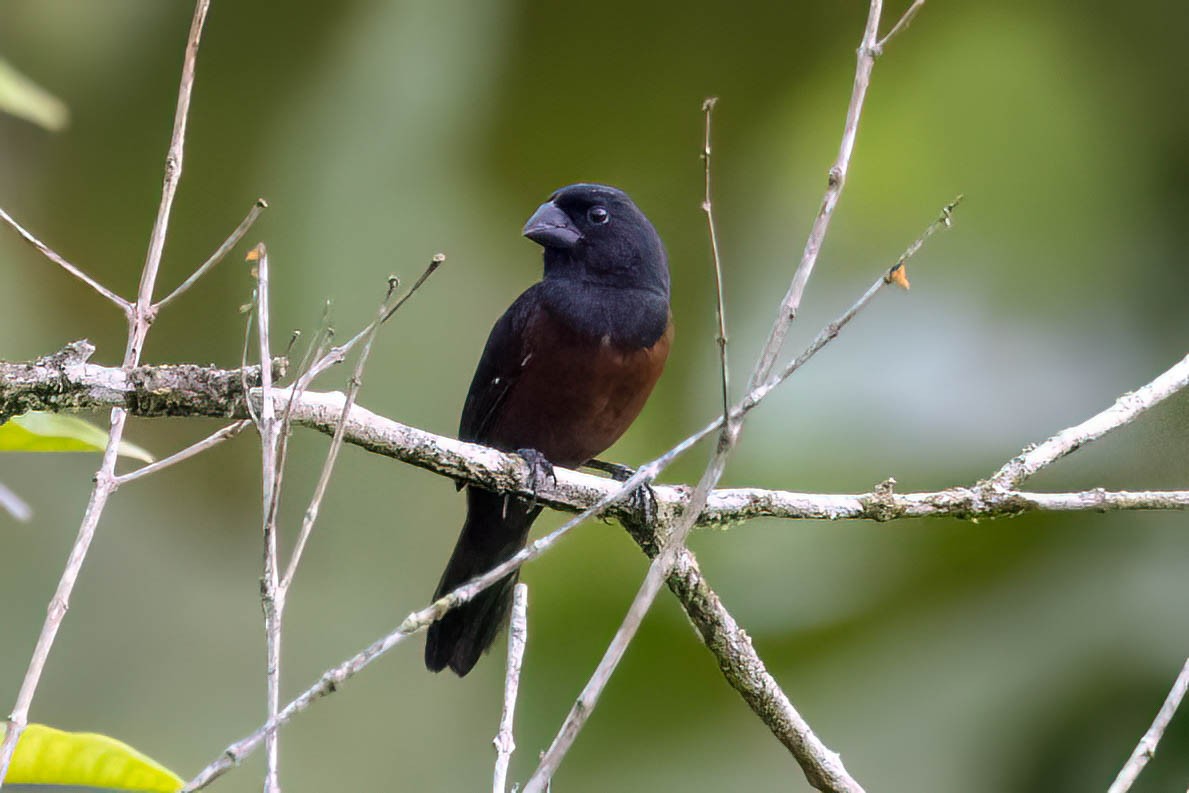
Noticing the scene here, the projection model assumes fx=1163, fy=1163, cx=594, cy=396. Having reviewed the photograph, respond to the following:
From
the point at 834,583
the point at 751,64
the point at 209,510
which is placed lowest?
the point at 834,583

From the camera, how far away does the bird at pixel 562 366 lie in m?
2.86

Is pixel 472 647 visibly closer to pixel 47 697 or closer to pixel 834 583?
pixel 834 583

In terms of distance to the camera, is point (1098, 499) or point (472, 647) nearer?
point (1098, 499)

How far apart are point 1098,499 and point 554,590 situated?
239 cm

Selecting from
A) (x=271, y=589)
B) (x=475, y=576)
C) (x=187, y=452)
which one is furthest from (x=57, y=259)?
(x=475, y=576)

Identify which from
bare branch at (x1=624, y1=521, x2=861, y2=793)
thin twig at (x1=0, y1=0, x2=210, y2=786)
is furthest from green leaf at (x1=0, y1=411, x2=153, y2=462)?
bare branch at (x1=624, y1=521, x2=861, y2=793)

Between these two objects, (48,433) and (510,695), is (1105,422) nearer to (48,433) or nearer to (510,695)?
(510,695)

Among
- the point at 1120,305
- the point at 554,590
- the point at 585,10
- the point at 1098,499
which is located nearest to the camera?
the point at 1098,499

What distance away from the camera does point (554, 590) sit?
13.5 ft

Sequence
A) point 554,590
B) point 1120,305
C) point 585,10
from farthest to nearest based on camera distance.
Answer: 1. point 585,10
2. point 1120,305
3. point 554,590

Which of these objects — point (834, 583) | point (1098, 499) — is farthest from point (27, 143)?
point (1098, 499)

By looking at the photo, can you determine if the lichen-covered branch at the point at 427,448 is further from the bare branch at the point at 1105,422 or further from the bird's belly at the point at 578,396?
the bird's belly at the point at 578,396

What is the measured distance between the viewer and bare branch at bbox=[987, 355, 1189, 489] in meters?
2.06

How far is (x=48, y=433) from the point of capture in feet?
4.66
